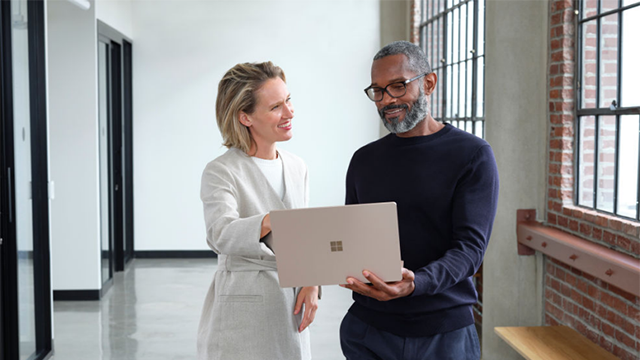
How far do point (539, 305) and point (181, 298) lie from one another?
3540 millimetres

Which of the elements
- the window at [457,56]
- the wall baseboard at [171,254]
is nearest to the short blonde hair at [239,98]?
the window at [457,56]

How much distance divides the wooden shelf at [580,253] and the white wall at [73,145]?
397 centimetres

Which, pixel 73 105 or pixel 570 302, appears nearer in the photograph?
pixel 570 302

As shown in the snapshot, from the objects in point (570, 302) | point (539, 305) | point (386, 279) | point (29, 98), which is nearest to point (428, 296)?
point (386, 279)

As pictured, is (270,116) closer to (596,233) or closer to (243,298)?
(243,298)

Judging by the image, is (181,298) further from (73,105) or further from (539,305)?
(539,305)

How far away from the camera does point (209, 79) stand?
830 cm

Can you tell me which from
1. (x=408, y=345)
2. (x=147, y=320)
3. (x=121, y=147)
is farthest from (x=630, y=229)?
(x=121, y=147)

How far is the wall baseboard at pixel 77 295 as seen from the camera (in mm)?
6305

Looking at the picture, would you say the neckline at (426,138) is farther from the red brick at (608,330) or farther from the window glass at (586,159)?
the window glass at (586,159)

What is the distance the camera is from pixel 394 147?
2006 millimetres

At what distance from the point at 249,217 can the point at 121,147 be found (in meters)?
6.14

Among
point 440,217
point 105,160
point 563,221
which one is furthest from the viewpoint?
point 105,160

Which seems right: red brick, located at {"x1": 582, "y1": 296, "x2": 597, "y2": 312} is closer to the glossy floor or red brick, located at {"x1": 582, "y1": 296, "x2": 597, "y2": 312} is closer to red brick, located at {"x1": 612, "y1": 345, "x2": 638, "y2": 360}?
red brick, located at {"x1": 612, "y1": 345, "x2": 638, "y2": 360}
